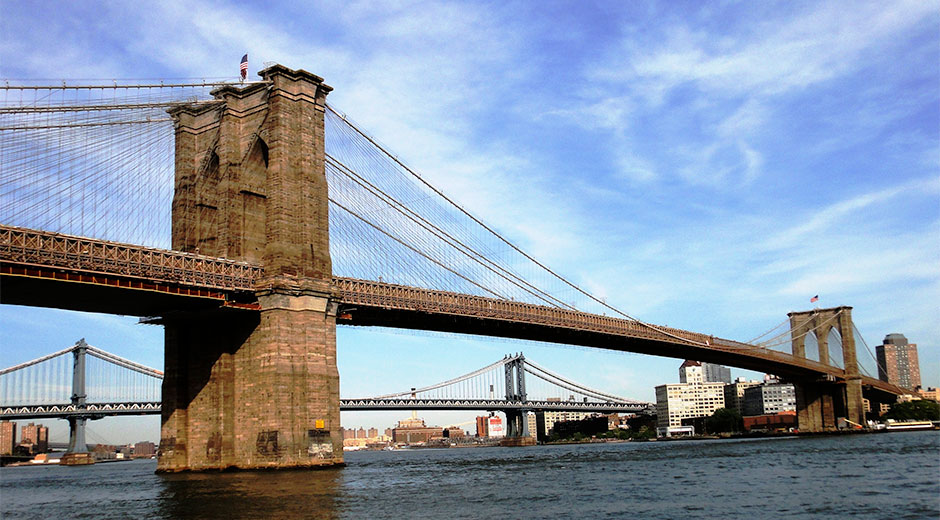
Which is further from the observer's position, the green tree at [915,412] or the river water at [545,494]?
the green tree at [915,412]

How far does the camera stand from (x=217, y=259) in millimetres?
43500

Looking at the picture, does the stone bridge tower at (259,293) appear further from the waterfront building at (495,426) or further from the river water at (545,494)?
the waterfront building at (495,426)

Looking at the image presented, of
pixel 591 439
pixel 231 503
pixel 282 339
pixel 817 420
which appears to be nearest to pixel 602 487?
pixel 231 503

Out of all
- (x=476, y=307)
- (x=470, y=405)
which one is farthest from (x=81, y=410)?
(x=476, y=307)

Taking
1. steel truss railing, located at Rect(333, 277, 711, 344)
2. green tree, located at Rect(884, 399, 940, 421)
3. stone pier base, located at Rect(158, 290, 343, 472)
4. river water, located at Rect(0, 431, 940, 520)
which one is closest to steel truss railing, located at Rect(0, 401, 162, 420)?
steel truss railing, located at Rect(333, 277, 711, 344)

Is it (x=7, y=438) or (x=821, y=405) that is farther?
(x=7, y=438)

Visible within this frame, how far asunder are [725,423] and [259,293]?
13381 centimetres

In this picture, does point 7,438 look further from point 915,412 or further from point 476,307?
point 915,412

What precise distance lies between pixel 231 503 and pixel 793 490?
19225mm

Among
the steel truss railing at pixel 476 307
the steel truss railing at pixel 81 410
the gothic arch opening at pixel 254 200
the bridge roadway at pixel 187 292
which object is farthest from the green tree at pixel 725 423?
the gothic arch opening at pixel 254 200

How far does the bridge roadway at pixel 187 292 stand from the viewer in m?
36.8

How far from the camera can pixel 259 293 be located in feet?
146

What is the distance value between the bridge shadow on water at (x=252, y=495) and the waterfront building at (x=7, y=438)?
128 m

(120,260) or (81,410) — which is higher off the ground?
(120,260)
